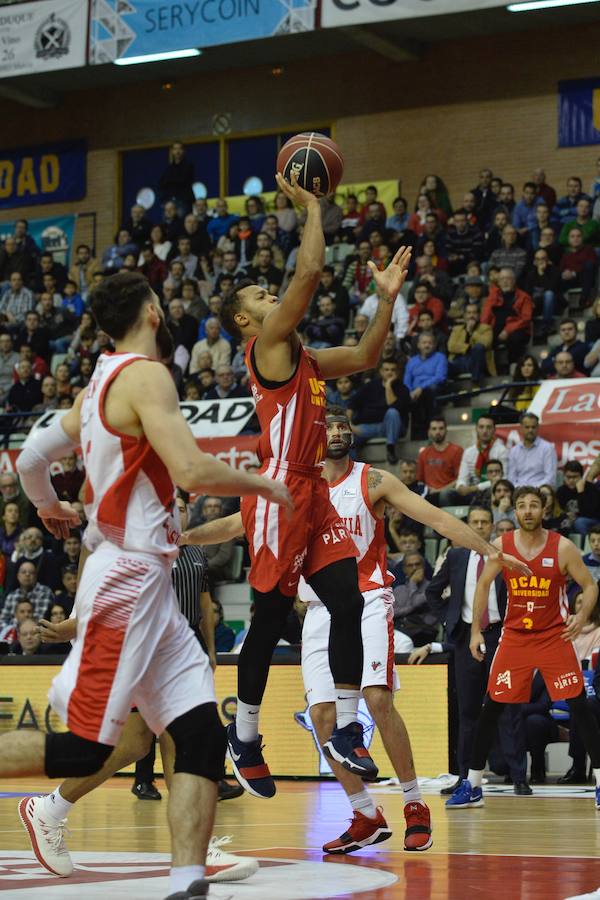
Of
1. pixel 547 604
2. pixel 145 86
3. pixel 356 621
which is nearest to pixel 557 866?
pixel 356 621

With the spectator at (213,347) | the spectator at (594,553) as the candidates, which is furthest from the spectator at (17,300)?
the spectator at (594,553)

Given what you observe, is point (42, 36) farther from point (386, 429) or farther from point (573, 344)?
point (573, 344)

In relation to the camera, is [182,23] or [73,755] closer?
[73,755]

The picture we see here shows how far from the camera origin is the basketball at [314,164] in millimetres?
6422

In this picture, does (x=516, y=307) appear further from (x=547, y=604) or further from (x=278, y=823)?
(x=278, y=823)

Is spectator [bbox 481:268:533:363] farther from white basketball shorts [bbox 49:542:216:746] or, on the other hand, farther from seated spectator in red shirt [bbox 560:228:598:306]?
white basketball shorts [bbox 49:542:216:746]

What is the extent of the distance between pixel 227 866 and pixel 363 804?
99cm

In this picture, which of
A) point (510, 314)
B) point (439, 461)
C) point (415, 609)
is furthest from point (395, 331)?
point (415, 609)

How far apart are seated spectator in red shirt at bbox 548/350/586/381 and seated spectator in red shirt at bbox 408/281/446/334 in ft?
8.86

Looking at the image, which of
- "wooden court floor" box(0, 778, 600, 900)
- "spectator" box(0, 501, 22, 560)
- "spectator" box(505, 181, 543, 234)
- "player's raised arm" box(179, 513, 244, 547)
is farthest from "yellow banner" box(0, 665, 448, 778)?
"spectator" box(505, 181, 543, 234)

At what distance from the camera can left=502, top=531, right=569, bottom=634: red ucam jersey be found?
33.4ft

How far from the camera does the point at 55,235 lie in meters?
28.6

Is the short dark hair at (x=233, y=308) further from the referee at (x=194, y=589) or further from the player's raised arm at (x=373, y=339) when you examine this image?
the referee at (x=194, y=589)

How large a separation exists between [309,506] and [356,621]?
23.5 inches
